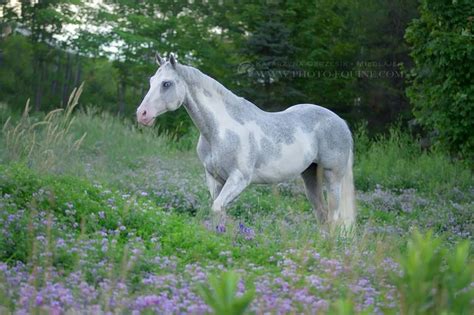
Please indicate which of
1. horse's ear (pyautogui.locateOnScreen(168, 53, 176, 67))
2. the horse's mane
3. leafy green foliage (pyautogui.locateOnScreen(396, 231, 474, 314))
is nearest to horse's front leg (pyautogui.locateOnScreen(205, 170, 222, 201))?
the horse's mane

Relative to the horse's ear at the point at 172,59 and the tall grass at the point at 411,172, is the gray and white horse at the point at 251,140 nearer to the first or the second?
the horse's ear at the point at 172,59

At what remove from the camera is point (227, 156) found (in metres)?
6.60

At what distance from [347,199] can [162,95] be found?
8.06ft

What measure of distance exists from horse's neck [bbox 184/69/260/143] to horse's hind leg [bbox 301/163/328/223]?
1342mm

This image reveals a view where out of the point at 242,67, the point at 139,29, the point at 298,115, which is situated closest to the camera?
Answer: the point at 298,115

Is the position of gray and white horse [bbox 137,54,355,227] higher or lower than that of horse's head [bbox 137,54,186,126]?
lower

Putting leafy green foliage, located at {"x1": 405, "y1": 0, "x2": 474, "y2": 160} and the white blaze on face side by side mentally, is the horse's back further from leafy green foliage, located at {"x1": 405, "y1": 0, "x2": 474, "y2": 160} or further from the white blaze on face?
leafy green foliage, located at {"x1": 405, "y1": 0, "x2": 474, "y2": 160}

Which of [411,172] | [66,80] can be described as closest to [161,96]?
[411,172]

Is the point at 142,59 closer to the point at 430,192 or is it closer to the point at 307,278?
the point at 430,192

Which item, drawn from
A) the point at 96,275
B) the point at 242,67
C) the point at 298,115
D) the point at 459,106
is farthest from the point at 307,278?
the point at 242,67

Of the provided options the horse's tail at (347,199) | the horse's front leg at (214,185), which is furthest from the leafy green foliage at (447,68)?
the horse's front leg at (214,185)

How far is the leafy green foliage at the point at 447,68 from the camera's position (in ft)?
36.8

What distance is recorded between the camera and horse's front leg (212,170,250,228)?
6.42m

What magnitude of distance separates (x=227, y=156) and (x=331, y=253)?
5.19 feet
